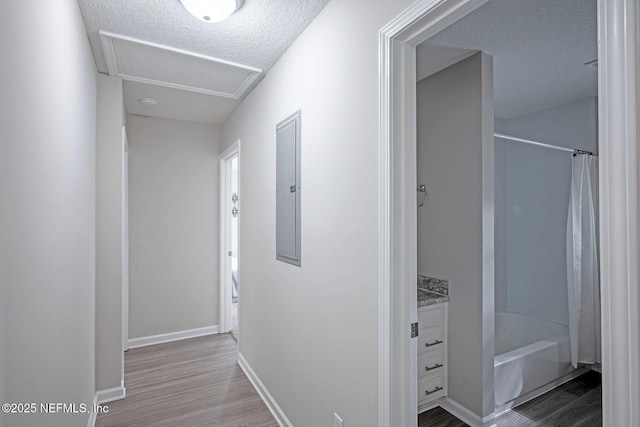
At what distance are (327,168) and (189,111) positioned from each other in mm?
2504

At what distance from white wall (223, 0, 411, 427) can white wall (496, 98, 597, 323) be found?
241cm

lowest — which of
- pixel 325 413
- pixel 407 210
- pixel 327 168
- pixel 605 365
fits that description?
pixel 325 413

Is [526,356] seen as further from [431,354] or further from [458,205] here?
[458,205]

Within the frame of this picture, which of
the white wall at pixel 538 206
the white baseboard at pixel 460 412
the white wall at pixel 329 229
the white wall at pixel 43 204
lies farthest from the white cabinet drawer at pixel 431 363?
the white wall at pixel 43 204

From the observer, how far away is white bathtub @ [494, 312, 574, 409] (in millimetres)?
2361

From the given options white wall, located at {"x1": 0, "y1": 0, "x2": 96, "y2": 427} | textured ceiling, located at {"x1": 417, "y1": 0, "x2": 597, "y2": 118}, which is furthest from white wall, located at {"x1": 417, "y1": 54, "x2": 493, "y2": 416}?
white wall, located at {"x1": 0, "y1": 0, "x2": 96, "y2": 427}

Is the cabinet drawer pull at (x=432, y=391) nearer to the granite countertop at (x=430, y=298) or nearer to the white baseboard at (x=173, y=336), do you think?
the granite countertop at (x=430, y=298)

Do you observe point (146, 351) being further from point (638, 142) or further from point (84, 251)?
point (638, 142)

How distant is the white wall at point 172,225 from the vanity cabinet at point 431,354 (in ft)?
8.92

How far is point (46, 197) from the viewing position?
1.18m

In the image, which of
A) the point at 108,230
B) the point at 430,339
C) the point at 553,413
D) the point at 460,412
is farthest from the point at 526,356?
the point at 108,230

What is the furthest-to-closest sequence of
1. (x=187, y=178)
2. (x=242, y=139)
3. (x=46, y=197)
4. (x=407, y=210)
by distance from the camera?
(x=187, y=178)
(x=242, y=139)
(x=407, y=210)
(x=46, y=197)

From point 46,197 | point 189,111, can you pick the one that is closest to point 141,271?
point 189,111

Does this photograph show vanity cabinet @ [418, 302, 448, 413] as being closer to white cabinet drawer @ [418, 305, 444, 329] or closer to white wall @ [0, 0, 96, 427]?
white cabinet drawer @ [418, 305, 444, 329]
